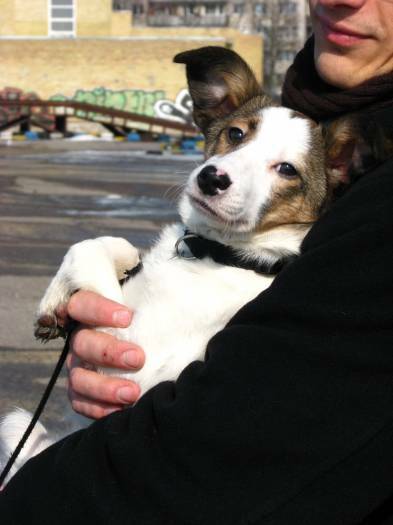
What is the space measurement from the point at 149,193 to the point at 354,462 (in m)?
13.3

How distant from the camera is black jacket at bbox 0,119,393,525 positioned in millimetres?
1840

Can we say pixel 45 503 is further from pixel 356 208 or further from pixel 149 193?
pixel 149 193

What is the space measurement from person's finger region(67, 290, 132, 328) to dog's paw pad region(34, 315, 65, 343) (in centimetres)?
17

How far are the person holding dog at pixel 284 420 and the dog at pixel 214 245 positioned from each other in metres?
0.75

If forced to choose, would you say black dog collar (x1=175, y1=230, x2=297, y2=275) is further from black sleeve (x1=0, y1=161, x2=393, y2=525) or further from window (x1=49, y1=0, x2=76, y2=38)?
window (x1=49, y1=0, x2=76, y2=38)

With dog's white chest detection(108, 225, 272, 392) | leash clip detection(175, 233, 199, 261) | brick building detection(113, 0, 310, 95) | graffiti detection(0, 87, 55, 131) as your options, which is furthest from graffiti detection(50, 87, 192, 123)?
dog's white chest detection(108, 225, 272, 392)

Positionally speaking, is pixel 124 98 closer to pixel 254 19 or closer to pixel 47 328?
pixel 254 19

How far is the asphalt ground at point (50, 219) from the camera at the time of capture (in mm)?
5105

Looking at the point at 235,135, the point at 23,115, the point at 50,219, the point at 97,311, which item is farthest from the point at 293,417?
the point at 23,115

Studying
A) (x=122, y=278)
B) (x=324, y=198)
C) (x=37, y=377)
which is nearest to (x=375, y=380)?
(x=324, y=198)

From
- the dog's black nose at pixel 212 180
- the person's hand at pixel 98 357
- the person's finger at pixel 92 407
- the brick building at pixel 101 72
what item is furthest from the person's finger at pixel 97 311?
the brick building at pixel 101 72

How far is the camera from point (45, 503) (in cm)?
206

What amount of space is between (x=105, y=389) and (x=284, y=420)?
84 cm

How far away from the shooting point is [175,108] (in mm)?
47656
